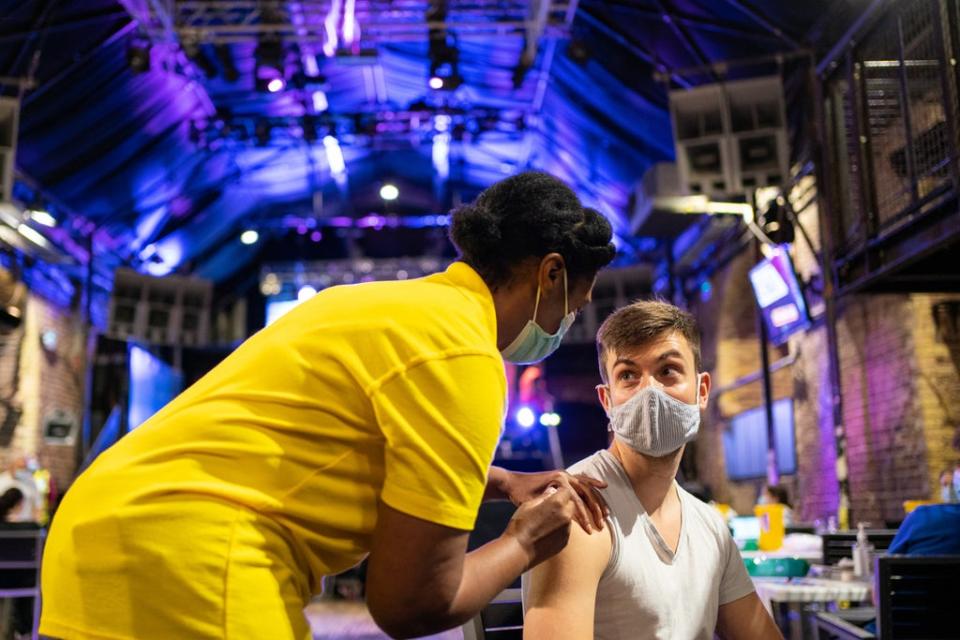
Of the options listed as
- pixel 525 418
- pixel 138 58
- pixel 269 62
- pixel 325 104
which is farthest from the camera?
pixel 525 418

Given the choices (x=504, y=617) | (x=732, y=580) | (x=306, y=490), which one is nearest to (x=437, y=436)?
(x=306, y=490)

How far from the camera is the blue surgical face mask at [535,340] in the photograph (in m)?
1.50

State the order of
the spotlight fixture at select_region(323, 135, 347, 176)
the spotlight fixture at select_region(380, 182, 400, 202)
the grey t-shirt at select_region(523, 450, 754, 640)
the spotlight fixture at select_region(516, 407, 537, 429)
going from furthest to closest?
the spotlight fixture at select_region(380, 182, 400, 202), the spotlight fixture at select_region(516, 407, 537, 429), the spotlight fixture at select_region(323, 135, 347, 176), the grey t-shirt at select_region(523, 450, 754, 640)

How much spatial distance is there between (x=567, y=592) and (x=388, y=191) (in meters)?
14.7

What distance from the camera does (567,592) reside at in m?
1.77

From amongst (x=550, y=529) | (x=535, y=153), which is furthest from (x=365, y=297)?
(x=535, y=153)

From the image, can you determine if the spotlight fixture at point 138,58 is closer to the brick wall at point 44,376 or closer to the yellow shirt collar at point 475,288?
the brick wall at point 44,376

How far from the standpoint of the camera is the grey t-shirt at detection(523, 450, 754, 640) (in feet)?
6.12

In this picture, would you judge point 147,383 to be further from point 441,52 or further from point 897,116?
point 897,116

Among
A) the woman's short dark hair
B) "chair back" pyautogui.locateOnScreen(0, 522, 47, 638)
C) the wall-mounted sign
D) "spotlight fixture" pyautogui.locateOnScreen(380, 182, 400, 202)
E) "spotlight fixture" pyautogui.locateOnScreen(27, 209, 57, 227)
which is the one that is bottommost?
"chair back" pyautogui.locateOnScreen(0, 522, 47, 638)

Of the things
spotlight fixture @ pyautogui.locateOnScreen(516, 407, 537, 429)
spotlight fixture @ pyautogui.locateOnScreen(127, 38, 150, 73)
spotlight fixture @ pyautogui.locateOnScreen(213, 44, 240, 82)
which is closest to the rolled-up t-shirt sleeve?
spotlight fixture @ pyautogui.locateOnScreen(127, 38, 150, 73)

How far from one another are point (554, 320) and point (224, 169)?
506 inches

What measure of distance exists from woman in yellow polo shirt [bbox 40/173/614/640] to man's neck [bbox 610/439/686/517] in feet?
2.45

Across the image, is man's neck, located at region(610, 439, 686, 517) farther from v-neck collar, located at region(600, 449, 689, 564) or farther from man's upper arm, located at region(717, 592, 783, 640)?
man's upper arm, located at region(717, 592, 783, 640)
